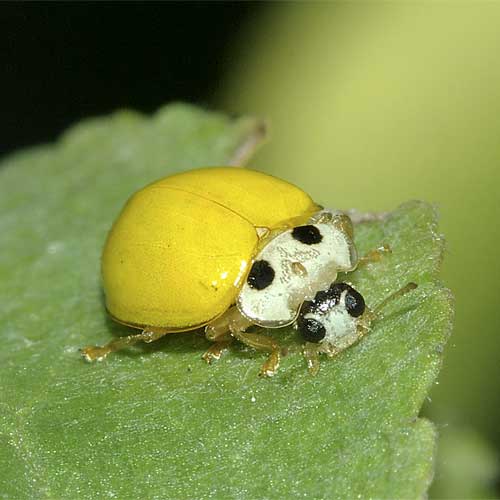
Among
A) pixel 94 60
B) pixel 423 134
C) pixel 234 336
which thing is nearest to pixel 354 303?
pixel 234 336

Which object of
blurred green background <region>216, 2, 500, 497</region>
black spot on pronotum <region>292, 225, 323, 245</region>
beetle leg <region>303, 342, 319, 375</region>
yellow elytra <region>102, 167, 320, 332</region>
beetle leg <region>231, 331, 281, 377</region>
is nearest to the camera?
beetle leg <region>303, 342, 319, 375</region>

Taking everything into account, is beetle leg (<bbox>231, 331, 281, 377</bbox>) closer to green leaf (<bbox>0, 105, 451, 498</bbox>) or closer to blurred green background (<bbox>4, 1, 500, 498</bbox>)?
green leaf (<bbox>0, 105, 451, 498</bbox>)

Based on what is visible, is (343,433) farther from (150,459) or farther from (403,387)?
(150,459)

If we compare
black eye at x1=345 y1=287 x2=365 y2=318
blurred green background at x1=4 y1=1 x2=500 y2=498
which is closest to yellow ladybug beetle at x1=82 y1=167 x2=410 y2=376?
black eye at x1=345 y1=287 x2=365 y2=318

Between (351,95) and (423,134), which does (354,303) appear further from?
(351,95)

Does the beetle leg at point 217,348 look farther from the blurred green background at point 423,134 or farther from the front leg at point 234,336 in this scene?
the blurred green background at point 423,134

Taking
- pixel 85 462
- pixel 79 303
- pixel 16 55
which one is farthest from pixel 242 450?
pixel 16 55
